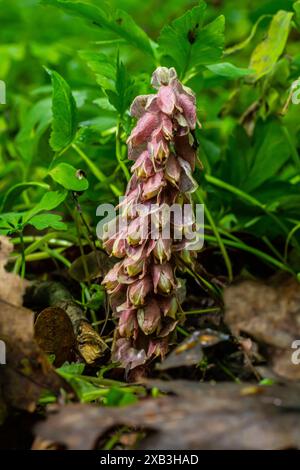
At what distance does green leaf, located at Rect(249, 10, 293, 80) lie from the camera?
127 cm

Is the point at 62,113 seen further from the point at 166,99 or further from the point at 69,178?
the point at 166,99

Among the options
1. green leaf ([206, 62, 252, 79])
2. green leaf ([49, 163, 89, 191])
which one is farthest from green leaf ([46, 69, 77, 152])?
green leaf ([206, 62, 252, 79])

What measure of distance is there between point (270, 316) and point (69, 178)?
420 mm

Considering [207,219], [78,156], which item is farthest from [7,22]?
[207,219]

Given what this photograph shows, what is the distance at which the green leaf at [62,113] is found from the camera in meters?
1.04

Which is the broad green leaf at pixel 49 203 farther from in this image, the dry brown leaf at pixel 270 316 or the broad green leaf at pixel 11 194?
the dry brown leaf at pixel 270 316

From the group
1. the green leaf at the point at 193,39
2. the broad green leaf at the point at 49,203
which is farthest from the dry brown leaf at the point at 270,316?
the green leaf at the point at 193,39

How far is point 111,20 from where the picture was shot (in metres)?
1.19

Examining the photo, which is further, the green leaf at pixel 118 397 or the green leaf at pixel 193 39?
the green leaf at pixel 193 39

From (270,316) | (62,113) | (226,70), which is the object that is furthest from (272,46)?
(270,316)

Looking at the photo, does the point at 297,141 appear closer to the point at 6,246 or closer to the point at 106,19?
the point at 106,19

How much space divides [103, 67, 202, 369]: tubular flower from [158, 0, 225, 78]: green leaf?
0.22 meters

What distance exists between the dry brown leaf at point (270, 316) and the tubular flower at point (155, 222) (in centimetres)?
13

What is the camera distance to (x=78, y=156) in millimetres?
1390
